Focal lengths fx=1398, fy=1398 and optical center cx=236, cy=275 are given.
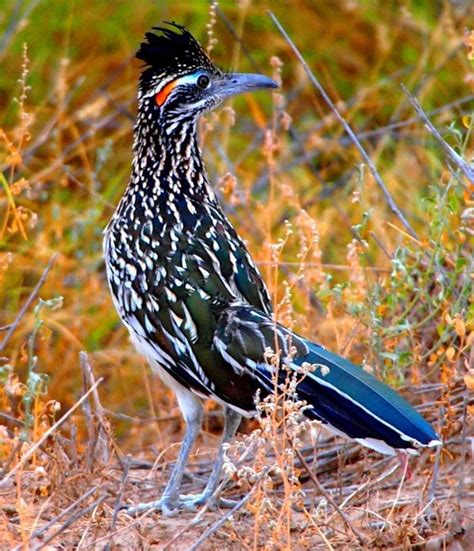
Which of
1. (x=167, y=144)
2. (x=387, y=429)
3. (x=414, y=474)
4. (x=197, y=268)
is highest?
(x=167, y=144)

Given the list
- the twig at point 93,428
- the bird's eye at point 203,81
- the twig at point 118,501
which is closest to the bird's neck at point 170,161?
the bird's eye at point 203,81

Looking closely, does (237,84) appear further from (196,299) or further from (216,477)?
(216,477)

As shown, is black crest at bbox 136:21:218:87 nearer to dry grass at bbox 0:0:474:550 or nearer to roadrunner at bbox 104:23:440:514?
roadrunner at bbox 104:23:440:514

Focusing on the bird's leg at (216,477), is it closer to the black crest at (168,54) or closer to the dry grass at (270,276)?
the dry grass at (270,276)

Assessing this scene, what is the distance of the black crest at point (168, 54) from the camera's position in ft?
18.2

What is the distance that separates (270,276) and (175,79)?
1.11 metres

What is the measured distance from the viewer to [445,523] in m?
4.60

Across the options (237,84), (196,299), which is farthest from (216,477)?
(237,84)

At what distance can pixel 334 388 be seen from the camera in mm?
4430

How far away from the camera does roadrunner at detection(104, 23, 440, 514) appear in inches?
174

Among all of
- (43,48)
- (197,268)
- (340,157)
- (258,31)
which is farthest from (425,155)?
(197,268)

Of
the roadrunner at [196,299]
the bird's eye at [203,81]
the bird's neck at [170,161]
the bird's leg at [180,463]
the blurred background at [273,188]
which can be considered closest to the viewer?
the roadrunner at [196,299]

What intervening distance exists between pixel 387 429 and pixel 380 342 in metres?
1.10

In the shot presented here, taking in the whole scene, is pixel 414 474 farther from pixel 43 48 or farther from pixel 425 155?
pixel 43 48
